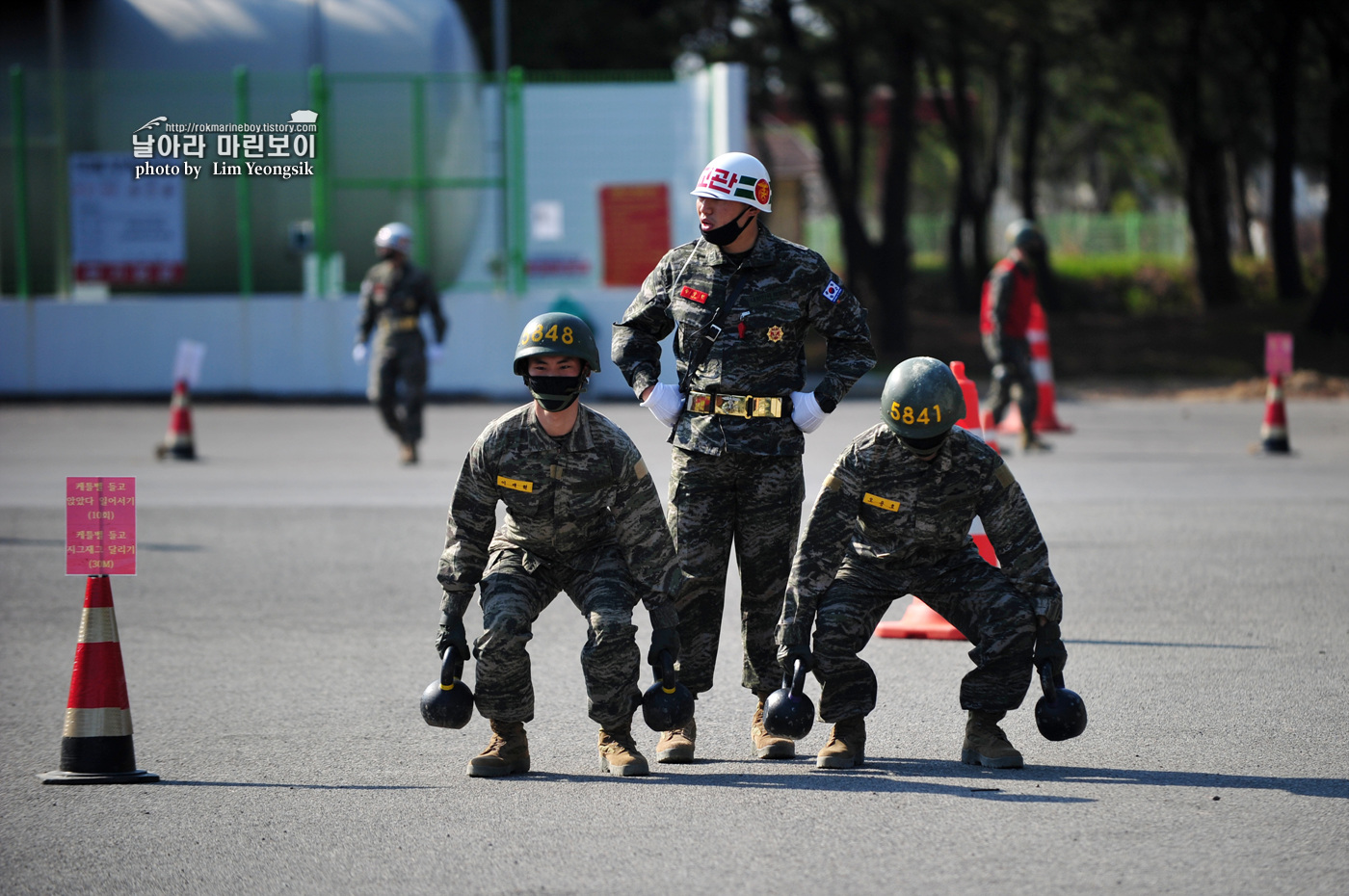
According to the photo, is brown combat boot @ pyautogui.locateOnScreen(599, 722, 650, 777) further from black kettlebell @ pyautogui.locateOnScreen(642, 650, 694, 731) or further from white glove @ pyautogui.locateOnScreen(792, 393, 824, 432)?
white glove @ pyautogui.locateOnScreen(792, 393, 824, 432)

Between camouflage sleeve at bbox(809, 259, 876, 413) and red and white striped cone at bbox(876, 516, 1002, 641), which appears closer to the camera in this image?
camouflage sleeve at bbox(809, 259, 876, 413)

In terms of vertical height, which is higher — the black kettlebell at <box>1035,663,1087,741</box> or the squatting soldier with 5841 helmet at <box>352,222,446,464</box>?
the squatting soldier with 5841 helmet at <box>352,222,446,464</box>

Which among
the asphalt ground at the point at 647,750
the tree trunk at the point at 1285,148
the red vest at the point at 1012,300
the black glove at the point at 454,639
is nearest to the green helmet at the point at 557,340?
the black glove at the point at 454,639

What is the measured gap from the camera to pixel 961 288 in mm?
38531

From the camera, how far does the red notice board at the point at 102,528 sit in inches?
214

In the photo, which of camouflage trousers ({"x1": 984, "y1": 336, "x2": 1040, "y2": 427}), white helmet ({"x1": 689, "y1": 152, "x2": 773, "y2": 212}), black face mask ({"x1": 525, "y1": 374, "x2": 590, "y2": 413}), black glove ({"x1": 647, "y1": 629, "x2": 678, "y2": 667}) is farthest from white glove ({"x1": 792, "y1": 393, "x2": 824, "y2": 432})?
camouflage trousers ({"x1": 984, "y1": 336, "x2": 1040, "y2": 427})

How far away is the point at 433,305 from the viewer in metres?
14.2

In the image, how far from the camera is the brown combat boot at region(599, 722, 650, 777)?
5.39 meters

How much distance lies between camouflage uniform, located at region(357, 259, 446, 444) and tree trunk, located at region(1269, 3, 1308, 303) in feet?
61.1

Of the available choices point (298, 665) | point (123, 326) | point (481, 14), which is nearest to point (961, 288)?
point (481, 14)

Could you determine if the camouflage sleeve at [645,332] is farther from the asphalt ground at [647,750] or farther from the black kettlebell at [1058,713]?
the black kettlebell at [1058,713]

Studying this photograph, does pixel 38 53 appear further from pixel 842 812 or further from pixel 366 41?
pixel 842 812

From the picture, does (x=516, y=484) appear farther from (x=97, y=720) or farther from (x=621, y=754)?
(x=97, y=720)

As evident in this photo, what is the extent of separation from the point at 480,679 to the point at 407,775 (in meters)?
0.41
